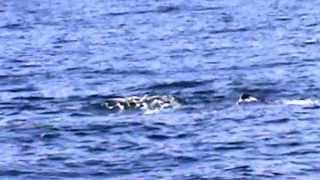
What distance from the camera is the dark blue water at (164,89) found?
1970cm

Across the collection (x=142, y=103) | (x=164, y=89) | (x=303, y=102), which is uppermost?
(x=164, y=89)

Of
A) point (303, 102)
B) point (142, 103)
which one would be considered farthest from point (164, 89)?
point (303, 102)

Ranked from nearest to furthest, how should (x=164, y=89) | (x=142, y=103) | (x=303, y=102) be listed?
1. (x=303, y=102)
2. (x=142, y=103)
3. (x=164, y=89)

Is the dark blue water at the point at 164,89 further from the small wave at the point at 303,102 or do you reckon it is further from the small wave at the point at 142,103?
the small wave at the point at 142,103

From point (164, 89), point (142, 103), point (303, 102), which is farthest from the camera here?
point (164, 89)

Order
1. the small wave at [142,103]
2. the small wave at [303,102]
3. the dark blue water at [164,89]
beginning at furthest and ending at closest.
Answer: the small wave at [142,103] → the small wave at [303,102] → the dark blue water at [164,89]

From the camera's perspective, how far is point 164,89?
25797 millimetres

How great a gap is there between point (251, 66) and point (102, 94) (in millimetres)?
4016

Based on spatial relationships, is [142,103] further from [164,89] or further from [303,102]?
[303,102]

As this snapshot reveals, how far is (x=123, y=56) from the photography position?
30672 millimetres

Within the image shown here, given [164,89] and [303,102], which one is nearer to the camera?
[303,102]

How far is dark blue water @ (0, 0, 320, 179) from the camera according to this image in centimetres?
1970

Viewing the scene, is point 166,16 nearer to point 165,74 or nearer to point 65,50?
point 65,50

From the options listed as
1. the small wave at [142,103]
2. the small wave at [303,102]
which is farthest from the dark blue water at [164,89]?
the small wave at [142,103]
